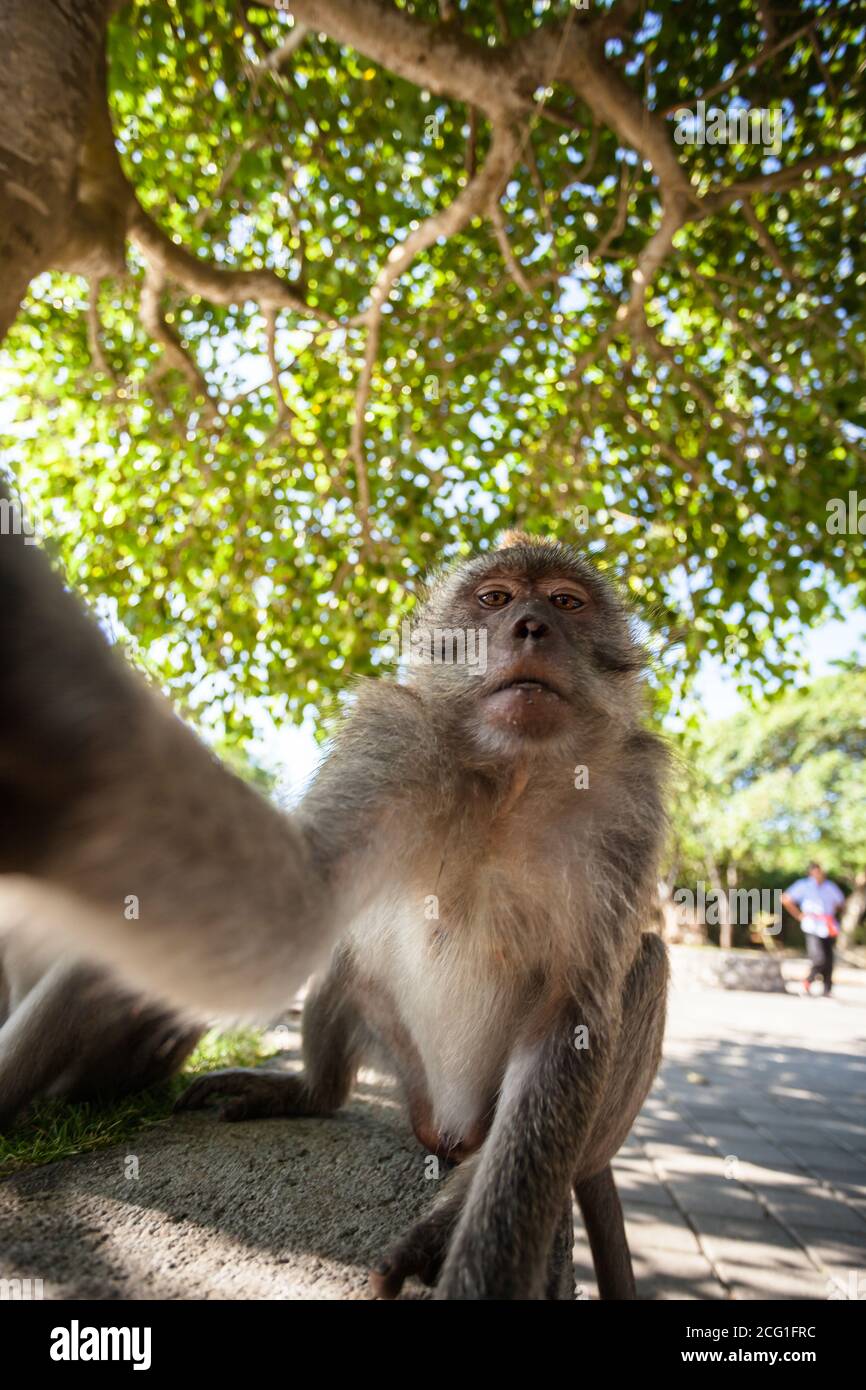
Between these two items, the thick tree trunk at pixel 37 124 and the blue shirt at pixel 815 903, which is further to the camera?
the blue shirt at pixel 815 903

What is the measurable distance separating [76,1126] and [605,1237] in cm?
165

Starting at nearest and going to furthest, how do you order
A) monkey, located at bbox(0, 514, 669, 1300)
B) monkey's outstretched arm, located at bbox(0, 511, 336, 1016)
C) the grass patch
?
monkey's outstretched arm, located at bbox(0, 511, 336, 1016) → monkey, located at bbox(0, 514, 669, 1300) → the grass patch

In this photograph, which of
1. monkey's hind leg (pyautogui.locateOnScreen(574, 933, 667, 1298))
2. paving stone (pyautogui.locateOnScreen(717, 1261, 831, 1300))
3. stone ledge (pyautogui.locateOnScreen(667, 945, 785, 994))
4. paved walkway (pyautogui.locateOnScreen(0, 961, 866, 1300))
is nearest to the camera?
paved walkway (pyautogui.locateOnScreen(0, 961, 866, 1300))

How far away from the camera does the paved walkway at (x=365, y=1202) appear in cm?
185

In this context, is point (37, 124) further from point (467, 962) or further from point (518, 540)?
point (467, 962)

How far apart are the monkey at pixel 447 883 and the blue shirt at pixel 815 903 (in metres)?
11.8

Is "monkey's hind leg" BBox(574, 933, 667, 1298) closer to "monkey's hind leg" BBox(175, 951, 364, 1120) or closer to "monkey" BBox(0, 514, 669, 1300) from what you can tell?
"monkey" BBox(0, 514, 669, 1300)

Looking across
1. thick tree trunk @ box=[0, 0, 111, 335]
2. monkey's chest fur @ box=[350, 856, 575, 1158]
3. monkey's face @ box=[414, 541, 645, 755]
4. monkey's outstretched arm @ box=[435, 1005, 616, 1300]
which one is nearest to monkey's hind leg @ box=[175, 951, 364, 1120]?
monkey's chest fur @ box=[350, 856, 575, 1158]

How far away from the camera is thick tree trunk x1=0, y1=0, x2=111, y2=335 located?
1.95 m

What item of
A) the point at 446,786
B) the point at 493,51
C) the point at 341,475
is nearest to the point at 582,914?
the point at 446,786

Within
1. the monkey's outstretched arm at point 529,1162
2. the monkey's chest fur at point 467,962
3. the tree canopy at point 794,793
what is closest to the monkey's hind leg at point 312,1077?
the monkey's chest fur at point 467,962

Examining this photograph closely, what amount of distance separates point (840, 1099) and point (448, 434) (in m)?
6.50

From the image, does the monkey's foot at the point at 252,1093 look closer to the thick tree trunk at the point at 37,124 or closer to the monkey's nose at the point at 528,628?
the monkey's nose at the point at 528,628

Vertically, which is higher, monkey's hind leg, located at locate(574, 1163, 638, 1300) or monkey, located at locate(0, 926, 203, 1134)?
monkey, located at locate(0, 926, 203, 1134)
